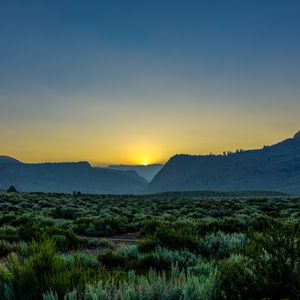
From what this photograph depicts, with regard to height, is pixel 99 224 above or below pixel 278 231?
below

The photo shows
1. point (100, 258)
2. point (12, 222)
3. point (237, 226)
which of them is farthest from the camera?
point (12, 222)

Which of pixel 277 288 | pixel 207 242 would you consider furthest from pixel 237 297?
pixel 207 242

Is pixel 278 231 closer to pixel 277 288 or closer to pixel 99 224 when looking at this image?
pixel 277 288

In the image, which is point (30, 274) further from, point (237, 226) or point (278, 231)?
point (237, 226)

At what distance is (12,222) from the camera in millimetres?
17453

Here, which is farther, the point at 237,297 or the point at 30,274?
the point at 30,274

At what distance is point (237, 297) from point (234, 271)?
0.57m

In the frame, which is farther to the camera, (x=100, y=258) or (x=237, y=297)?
(x=100, y=258)

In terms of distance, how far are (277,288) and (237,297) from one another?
476 mm

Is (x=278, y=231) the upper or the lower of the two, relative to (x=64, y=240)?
upper

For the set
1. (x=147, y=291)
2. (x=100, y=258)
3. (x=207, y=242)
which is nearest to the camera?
(x=147, y=291)

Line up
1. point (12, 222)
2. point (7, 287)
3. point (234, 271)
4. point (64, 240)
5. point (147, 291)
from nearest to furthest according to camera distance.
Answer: point (147, 291)
point (7, 287)
point (234, 271)
point (64, 240)
point (12, 222)

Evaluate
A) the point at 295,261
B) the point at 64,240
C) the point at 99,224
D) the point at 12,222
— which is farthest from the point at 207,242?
the point at 12,222

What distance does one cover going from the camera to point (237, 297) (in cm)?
436
